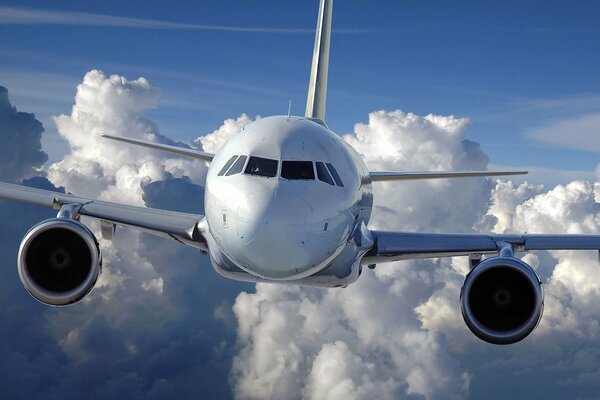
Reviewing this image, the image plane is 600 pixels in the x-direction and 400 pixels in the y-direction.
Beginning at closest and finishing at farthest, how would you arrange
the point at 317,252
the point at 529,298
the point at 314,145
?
the point at 317,252, the point at 314,145, the point at 529,298

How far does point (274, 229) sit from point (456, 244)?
941 centimetres

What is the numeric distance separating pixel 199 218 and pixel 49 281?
467cm

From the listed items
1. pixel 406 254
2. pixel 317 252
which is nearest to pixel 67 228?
pixel 317 252

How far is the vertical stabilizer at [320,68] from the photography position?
32750 mm

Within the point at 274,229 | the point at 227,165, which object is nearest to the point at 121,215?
the point at 227,165

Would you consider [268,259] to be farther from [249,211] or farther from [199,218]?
[199,218]

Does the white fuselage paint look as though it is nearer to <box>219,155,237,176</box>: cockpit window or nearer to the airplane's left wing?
<box>219,155,237,176</box>: cockpit window

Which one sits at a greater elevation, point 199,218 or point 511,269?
point 199,218

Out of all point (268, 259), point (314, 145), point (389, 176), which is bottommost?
point (268, 259)

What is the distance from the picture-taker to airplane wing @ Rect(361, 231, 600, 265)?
21469 millimetres

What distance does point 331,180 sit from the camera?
16.0 metres

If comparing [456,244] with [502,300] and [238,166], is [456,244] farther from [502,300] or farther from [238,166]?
[238,166]

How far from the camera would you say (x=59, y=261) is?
66.1ft

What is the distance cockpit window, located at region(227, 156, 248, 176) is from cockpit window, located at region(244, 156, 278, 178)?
0.63 ft
